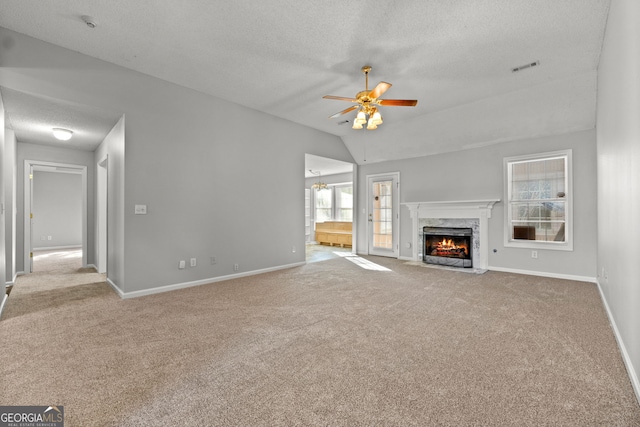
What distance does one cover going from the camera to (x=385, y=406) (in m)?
1.66

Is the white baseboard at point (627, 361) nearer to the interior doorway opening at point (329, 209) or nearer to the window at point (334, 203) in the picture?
the interior doorway opening at point (329, 209)

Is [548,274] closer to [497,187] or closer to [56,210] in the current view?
[497,187]

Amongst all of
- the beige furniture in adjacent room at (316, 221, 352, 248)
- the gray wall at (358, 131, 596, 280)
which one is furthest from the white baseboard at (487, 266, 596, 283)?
the beige furniture in adjacent room at (316, 221, 352, 248)

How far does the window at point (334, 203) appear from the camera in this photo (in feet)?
34.0

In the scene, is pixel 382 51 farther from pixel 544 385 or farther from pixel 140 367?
pixel 140 367

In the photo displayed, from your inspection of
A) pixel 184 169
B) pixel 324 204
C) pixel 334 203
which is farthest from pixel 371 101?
pixel 324 204

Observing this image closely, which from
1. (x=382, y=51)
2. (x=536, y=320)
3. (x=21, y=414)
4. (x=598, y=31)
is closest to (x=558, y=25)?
(x=598, y=31)

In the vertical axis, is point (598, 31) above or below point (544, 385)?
above

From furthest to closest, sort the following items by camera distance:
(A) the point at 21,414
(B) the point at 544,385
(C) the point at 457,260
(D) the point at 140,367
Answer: (C) the point at 457,260
(D) the point at 140,367
(B) the point at 544,385
(A) the point at 21,414

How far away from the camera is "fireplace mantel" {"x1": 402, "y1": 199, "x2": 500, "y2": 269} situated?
5.68m

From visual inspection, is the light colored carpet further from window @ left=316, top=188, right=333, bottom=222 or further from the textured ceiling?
window @ left=316, top=188, right=333, bottom=222

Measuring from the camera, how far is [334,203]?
35.0 feet

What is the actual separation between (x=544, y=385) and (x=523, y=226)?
4.35 m

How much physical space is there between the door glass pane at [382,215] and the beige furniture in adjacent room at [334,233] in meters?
1.76
